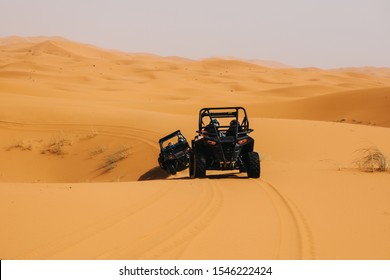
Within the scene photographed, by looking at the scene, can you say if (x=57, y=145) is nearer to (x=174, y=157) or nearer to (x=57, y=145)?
(x=57, y=145)

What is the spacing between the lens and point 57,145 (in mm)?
16359

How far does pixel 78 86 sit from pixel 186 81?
51.9 ft

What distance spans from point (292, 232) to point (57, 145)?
12.2 metres

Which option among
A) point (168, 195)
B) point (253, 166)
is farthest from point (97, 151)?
point (168, 195)

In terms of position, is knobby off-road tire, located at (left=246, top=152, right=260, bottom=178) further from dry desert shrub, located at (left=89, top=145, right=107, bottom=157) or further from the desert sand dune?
dry desert shrub, located at (left=89, top=145, right=107, bottom=157)

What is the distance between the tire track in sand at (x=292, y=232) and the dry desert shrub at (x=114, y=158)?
7.52 meters

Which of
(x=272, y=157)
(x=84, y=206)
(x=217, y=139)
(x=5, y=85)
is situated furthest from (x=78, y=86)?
(x=84, y=206)

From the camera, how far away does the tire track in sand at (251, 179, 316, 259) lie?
4.88 m

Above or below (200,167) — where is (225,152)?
above

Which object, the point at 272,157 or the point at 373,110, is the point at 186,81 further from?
the point at 272,157

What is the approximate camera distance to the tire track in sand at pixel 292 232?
16.0ft

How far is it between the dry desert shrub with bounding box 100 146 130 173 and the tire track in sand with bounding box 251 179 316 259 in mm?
7522

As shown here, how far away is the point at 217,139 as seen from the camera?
977 centimetres

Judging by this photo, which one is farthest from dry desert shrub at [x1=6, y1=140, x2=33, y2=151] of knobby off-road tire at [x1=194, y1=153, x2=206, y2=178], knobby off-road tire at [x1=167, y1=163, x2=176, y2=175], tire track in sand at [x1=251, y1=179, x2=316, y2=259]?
tire track in sand at [x1=251, y1=179, x2=316, y2=259]
